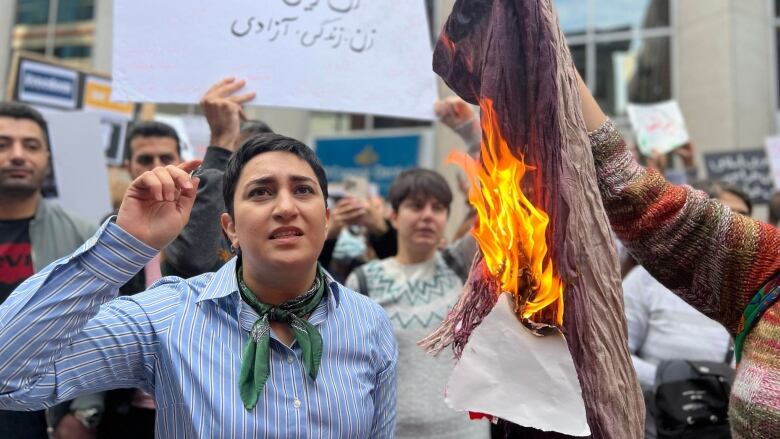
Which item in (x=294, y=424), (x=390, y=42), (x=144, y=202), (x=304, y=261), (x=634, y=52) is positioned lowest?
(x=294, y=424)

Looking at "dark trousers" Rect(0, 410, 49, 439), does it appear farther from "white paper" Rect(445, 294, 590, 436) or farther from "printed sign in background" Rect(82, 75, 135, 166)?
"printed sign in background" Rect(82, 75, 135, 166)

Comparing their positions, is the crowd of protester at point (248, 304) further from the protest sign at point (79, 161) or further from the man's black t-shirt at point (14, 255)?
the protest sign at point (79, 161)

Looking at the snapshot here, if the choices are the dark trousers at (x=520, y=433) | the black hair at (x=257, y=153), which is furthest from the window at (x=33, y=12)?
the dark trousers at (x=520, y=433)

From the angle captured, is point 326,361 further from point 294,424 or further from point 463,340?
point 463,340

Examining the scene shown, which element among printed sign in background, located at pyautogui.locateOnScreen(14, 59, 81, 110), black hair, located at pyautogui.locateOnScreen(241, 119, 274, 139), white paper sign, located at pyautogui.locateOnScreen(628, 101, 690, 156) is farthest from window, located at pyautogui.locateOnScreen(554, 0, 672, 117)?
black hair, located at pyautogui.locateOnScreen(241, 119, 274, 139)

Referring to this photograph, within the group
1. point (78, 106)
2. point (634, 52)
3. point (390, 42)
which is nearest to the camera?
point (390, 42)

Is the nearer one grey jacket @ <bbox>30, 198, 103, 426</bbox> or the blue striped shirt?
the blue striped shirt

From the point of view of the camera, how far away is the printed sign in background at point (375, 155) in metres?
15.0

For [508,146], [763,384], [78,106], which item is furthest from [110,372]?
[78,106]

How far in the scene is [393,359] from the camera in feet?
6.24

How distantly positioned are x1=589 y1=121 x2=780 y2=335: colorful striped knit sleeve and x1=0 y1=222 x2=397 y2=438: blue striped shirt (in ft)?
2.29

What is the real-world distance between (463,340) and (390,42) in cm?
167

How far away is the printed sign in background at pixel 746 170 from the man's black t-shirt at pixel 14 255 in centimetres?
672

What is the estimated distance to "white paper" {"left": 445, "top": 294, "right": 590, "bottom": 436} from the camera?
4.08ft
